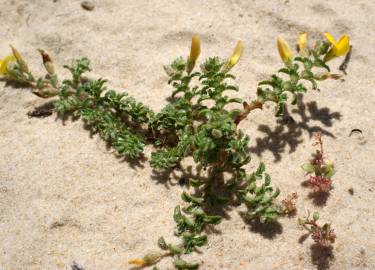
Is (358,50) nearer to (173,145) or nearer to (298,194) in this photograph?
(298,194)

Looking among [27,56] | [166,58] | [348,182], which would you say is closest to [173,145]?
[166,58]

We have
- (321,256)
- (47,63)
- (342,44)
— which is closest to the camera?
(321,256)

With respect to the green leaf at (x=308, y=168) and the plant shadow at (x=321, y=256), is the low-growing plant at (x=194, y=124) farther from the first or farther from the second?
the plant shadow at (x=321, y=256)

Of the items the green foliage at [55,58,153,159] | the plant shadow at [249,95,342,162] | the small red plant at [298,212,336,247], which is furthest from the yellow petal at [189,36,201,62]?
the small red plant at [298,212,336,247]

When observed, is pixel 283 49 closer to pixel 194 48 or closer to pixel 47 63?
pixel 194 48

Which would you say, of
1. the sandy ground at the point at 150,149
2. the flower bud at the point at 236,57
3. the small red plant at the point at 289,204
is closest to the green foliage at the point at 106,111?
the sandy ground at the point at 150,149

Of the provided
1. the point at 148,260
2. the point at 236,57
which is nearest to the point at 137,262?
the point at 148,260
